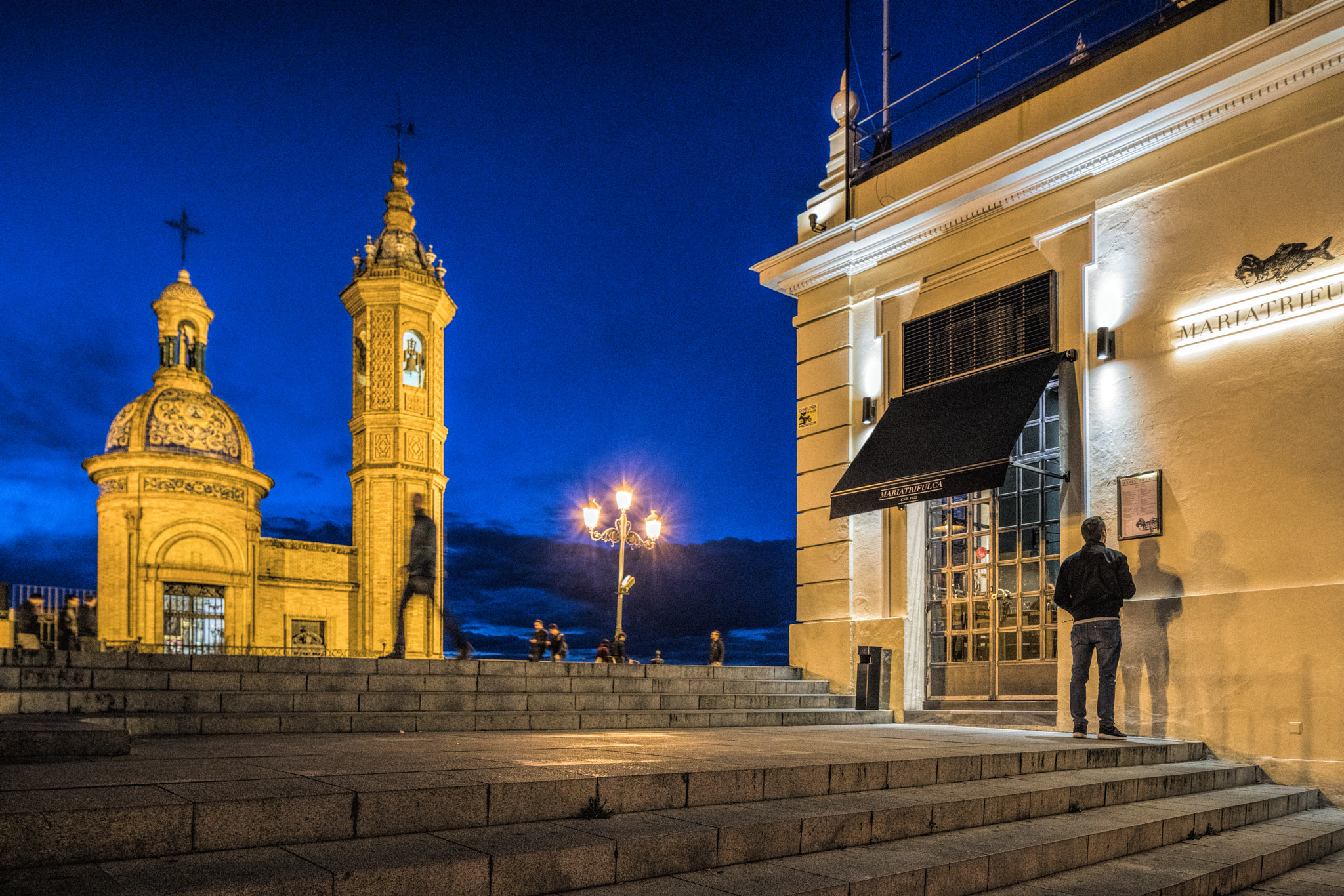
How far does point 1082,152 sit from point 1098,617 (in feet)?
18.0

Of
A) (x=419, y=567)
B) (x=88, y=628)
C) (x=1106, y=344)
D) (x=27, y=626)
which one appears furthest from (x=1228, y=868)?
(x=88, y=628)

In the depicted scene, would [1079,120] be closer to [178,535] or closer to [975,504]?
[975,504]

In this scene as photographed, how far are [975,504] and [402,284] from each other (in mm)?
22303

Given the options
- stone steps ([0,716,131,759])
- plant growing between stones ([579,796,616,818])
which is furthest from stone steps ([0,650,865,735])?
plant growing between stones ([579,796,616,818])

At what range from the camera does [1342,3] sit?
28.0 ft

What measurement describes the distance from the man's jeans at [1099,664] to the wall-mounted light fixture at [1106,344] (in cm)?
328

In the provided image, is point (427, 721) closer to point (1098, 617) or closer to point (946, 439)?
point (1098, 617)

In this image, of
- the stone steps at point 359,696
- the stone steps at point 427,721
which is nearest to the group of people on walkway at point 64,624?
the stone steps at point 359,696

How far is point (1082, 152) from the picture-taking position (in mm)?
10922

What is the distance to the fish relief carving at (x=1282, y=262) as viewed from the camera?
8.80 m

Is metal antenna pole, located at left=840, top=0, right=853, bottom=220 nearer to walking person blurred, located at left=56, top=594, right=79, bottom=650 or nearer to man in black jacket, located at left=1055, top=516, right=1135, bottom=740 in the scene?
man in black jacket, located at left=1055, top=516, right=1135, bottom=740

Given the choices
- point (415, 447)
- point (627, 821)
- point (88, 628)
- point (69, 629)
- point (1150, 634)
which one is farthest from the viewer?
point (415, 447)

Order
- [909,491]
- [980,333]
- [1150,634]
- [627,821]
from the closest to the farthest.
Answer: [627,821] → [1150,634] → [909,491] → [980,333]

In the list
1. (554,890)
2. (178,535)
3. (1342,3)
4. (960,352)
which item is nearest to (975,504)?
(960,352)
